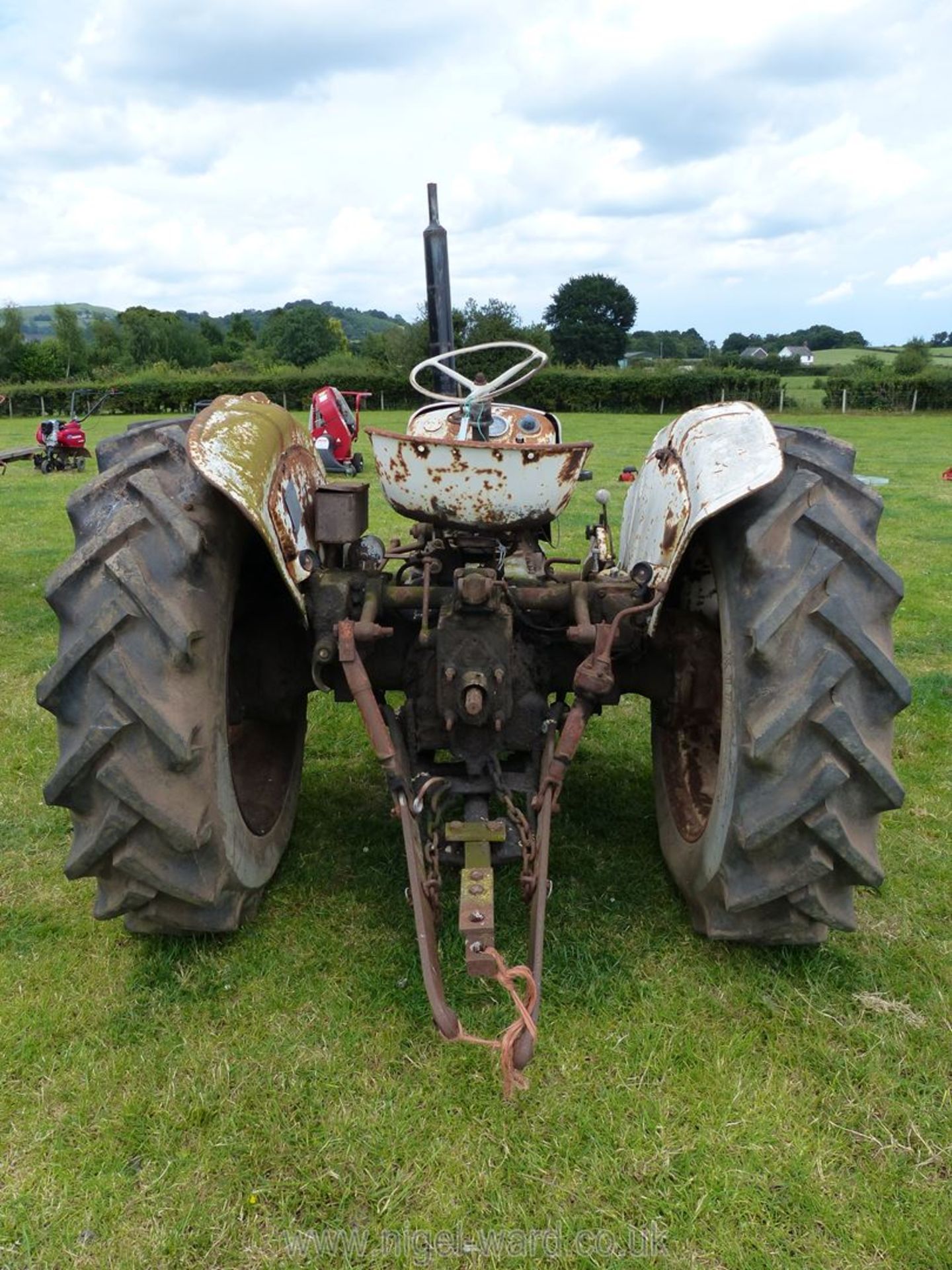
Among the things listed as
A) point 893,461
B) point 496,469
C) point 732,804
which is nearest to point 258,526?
point 496,469

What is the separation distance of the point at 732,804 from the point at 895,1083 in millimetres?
777

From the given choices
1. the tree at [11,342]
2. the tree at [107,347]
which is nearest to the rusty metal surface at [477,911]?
the tree at [11,342]

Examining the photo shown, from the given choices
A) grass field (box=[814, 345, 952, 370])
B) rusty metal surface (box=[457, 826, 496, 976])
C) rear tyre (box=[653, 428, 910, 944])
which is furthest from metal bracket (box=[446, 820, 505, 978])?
grass field (box=[814, 345, 952, 370])

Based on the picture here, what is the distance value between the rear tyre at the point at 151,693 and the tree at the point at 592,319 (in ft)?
209

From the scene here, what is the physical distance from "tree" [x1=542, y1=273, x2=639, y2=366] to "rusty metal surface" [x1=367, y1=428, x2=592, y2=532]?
208 ft

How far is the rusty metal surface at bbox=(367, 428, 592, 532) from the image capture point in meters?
2.71

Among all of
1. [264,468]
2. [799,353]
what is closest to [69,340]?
[799,353]

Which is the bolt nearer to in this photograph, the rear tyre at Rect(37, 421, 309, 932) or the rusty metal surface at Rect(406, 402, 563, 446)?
the rear tyre at Rect(37, 421, 309, 932)

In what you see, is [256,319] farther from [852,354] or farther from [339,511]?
[339,511]

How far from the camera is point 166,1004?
2701mm

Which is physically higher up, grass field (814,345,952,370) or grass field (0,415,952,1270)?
grass field (814,345,952,370)

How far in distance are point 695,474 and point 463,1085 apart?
1.71 m

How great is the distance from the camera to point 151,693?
240 cm

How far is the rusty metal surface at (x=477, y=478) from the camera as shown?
8.90 ft
